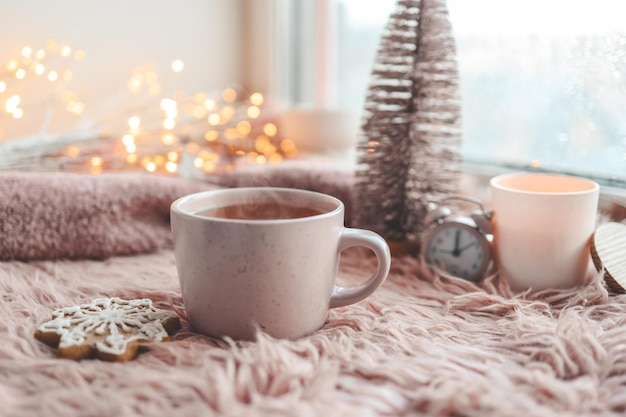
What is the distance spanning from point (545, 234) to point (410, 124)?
21 centimetres

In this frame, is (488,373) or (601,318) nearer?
(488,373)

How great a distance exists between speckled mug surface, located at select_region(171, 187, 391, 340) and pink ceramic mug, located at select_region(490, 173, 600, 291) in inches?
7.3

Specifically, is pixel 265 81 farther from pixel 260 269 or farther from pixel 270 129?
pixel 260 269

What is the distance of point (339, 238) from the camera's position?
1.66 feet

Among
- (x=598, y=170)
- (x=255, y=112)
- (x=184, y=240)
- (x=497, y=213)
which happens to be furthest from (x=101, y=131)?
(x=598, y=170)

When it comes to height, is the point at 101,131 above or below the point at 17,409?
above

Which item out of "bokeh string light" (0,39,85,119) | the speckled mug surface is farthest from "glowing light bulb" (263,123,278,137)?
the speckled mug surface

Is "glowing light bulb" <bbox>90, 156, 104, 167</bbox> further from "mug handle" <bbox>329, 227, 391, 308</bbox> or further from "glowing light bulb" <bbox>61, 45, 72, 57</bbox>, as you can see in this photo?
"mug handle" <bbox>329, 227, 391, 308</bbox>

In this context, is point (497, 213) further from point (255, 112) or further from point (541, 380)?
point (255, 112)

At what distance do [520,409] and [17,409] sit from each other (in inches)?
13.2

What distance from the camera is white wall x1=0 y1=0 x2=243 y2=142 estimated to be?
Answer: 0.95m

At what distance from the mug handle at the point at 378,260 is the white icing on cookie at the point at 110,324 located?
15 centimetres

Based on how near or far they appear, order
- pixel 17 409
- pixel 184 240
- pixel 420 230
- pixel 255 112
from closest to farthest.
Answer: pixel 17 409 < pixel 184 240 < pixel 420 230 < pixel 255 112

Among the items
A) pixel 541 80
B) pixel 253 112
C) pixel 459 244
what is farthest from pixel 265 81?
pixel 459 244
